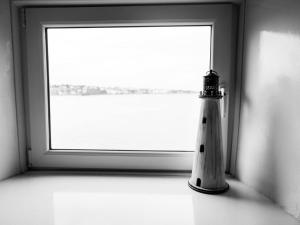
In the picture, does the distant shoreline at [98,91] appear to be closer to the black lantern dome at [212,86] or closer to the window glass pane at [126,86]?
the window glass pane at [126,86]

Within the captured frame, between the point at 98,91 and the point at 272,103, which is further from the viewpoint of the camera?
the point at 98,91

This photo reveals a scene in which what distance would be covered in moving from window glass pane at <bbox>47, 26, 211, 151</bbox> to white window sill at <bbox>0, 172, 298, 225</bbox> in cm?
16

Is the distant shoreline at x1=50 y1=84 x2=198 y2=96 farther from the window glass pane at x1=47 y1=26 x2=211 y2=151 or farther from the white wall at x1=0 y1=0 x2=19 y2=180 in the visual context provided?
the white wall at x1=0 y1=0 x2=19 y2=180

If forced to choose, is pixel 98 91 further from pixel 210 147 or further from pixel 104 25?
pixel 210 147

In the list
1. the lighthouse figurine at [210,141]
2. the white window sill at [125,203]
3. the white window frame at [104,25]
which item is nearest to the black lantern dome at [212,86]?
the lighthouse figurine at [210,141]

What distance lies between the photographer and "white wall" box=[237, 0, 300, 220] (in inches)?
21.6

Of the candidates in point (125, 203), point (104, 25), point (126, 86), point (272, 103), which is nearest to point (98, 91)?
point (126, 86)

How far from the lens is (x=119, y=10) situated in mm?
788

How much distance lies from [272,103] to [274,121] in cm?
5

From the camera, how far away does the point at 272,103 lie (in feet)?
2.06

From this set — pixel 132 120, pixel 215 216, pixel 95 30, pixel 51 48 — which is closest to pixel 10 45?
pixel 51 48

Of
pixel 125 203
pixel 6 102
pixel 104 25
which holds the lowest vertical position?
pixel 125 203

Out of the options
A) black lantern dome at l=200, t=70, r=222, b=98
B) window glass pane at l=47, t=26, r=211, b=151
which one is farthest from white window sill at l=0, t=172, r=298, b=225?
black lantern dome at l=200, t=70, r=222, b=98

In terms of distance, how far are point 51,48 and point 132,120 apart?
17.0 inches
